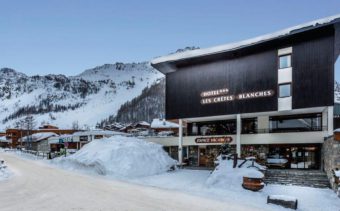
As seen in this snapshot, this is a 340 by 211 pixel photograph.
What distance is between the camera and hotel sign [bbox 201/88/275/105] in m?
33.5

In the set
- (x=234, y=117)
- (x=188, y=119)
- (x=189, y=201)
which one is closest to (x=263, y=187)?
(x=189, y=201)

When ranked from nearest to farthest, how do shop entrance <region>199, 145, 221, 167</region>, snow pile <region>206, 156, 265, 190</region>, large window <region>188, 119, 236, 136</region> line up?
snow pile <region>206, 156, 265, 190</region>, large window <region>188, 119, 236, 136</region>, shop entrance <region>199, 145, 221, 167</region>

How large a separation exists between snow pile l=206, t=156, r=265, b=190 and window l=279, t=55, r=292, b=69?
11238mm

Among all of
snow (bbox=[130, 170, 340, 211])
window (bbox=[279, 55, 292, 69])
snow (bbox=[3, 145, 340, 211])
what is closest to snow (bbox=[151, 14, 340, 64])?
window (bbox=[279, 55, 292, 69])

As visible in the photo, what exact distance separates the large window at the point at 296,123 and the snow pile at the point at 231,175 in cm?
898

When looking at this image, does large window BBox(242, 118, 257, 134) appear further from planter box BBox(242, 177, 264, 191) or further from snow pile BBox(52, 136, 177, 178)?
planter box BBox(242, 177, 264, 191)

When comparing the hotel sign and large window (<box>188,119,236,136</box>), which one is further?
large window (<box>188,119,236,136</box>)

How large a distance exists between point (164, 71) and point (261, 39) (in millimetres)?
14116

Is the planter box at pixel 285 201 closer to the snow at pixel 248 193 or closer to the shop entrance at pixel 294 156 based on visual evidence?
the snow at pixel 248 193

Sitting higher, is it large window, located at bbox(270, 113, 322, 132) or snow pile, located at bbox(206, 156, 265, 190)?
large window, located at bbox(270, 113, 322, 132)

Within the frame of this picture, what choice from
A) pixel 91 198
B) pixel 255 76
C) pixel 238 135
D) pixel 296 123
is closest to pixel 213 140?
pixel 238 135

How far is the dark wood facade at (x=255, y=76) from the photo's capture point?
3006cm

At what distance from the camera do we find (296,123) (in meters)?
33.8

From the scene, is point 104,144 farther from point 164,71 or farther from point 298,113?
point 298,113
